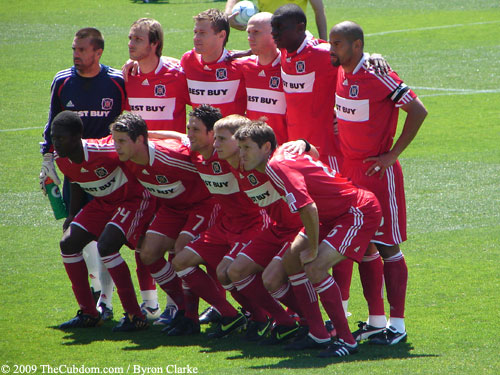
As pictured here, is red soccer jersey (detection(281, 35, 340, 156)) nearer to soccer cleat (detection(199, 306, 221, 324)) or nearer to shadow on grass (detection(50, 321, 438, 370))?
soccer cleat (detection(199, 306, 221, 324))

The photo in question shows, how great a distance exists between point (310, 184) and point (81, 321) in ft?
7.87

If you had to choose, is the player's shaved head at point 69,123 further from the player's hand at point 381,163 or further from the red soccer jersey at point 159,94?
the player's hand at point 381,163

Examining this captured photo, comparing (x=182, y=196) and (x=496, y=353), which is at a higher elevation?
(x=182, y=196)

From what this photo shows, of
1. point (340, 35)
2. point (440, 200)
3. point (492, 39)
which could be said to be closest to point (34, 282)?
point (340, 35)

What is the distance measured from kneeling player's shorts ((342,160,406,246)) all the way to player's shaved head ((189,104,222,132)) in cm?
117

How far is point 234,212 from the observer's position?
6.82m

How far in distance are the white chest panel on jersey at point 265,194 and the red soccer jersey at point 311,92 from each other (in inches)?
34.5

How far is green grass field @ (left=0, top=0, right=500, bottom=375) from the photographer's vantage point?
19.9 feet

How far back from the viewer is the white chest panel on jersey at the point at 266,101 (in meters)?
7.37

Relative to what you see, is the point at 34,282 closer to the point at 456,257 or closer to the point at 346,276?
A: the point at 346,276

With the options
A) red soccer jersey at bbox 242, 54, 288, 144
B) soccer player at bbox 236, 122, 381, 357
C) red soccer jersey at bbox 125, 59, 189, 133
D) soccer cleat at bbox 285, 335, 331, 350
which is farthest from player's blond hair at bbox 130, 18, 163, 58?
soccer cleat at bbox 285, 335, 331, 350

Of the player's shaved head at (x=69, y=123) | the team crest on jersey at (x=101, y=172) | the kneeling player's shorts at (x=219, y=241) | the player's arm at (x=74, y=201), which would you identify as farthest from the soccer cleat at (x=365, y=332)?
the player's shaved head at (x=69, y=123)

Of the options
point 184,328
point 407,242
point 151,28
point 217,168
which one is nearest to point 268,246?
point 217,168

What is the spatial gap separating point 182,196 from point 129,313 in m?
1.08
